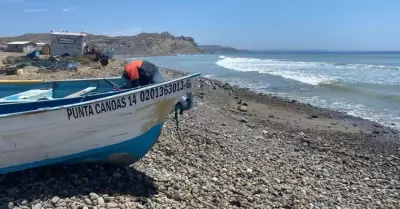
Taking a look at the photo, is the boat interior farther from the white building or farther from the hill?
the hill

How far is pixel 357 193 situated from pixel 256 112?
906cm

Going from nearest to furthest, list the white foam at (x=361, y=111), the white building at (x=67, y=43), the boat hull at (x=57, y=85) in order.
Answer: the boat hull at (x=57, y=85) < the white foam at (x=361, y=111) < the white building at (x=67, y=43)

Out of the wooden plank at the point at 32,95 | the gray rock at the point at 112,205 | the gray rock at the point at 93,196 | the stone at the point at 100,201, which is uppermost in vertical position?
the wooden plank at the point at 32,95

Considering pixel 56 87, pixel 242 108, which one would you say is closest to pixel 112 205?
pixel 56 87

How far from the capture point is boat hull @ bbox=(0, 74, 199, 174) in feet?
20.0

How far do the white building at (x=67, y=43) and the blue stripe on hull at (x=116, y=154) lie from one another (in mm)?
29127

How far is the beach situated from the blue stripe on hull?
0.60 feet

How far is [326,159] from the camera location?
33.7 feet

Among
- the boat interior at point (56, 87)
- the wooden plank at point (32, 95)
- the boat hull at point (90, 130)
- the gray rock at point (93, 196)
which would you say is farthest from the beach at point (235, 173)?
the wooden plank at point (32, 95)

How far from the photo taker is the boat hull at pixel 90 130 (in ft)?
20.0

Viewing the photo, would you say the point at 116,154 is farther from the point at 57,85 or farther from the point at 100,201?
the point at 57,85

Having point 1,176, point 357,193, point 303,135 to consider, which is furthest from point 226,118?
point 1,176

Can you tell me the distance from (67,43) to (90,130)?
30028mm

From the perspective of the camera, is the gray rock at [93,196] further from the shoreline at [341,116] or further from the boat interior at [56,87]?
the shoreline at [341,116]
